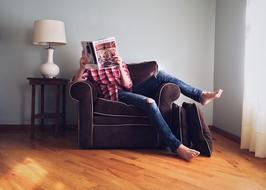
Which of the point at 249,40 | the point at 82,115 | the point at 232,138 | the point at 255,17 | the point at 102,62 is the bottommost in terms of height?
the point at 232,138

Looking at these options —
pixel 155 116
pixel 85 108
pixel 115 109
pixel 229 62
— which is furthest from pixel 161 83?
pixel 229 62

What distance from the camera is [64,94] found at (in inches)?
120

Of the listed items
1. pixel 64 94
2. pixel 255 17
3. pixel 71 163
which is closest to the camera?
pixel 71 163

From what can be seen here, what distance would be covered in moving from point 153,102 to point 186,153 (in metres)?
→ 0.46

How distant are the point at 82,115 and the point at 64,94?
2.74ft

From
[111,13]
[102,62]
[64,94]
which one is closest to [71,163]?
[102,62]

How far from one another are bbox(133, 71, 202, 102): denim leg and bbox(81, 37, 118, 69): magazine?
Answer: 0.36 metres

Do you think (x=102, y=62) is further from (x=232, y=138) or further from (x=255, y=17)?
(x=232, y=138)

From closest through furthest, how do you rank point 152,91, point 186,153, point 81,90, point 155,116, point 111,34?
1. point 186,153
2. point 155,116
3. point 81,90
4. point 152,91
5. point 111,34

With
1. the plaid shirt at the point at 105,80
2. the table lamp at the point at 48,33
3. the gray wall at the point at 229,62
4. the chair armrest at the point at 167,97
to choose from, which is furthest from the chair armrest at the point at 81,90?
the gray wall at the point at 229,62

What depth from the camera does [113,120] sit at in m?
2.32

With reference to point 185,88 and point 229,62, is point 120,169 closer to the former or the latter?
point 185,88

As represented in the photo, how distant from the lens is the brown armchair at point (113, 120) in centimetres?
229

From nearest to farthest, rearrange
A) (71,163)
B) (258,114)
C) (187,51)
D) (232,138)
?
(71,163) → (258,114) → (232,138) → (187,51)
